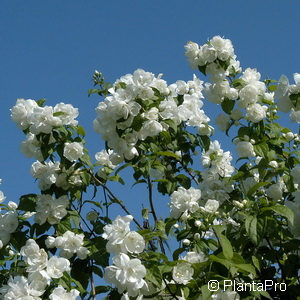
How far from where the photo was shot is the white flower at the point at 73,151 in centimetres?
373

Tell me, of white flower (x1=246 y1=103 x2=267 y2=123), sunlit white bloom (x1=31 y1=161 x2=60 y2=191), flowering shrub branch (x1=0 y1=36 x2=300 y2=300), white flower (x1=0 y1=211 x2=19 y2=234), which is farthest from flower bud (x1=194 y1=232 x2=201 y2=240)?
white flower (x1=0 y1=211 x2=19 y2=234)

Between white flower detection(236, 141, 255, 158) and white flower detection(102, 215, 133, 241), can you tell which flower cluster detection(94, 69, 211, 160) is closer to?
white flower detection(236, 141, 255, 158)

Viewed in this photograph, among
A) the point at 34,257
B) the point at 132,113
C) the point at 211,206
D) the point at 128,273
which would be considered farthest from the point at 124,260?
the point at 132,113

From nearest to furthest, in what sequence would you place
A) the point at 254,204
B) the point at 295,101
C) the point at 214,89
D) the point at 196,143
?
the point at 254,204 → the point at 295,101 → the point at 214,89 → the point at 196,143

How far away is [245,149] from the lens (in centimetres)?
393

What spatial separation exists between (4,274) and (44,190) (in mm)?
518

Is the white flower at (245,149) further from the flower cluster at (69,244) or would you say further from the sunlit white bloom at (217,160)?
the flower cluster at (69,244)

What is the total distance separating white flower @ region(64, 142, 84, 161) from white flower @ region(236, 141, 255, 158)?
91 centimetres

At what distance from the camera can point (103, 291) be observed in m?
3.45

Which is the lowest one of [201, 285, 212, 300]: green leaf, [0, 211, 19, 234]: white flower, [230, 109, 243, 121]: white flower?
[201, 285, 212, 300]: green leaf

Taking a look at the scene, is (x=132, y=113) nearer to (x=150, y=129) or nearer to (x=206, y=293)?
(x=150, y=129)

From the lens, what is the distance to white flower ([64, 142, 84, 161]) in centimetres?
373

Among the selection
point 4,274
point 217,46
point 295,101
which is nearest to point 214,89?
point 217,46

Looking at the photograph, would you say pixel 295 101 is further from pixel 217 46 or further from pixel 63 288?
pixel 63 288
